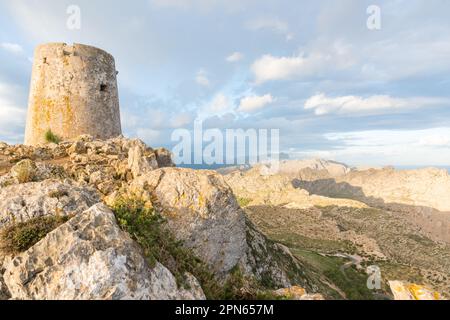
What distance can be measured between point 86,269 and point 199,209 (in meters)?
4.96

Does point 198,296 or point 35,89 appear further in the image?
point 35,89

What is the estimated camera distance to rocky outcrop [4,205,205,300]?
578cm

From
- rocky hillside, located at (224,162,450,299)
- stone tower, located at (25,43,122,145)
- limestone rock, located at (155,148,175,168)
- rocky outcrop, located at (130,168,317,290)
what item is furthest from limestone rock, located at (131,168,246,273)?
rocky hillside, located at (224,162,450,299)

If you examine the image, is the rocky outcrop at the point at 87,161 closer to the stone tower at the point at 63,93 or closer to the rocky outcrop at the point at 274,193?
the stone tower at the point at 63,93

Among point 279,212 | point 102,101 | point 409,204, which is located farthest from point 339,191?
point 102,101

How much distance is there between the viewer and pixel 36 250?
6207mm

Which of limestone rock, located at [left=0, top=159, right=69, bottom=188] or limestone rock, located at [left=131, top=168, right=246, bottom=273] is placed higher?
limestone rock, located at [left=0, top=159, right=69, bottom=188]

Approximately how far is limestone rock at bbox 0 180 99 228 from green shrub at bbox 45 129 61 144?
10.6 m

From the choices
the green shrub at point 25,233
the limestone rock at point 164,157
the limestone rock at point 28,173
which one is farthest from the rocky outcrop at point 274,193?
the green shrub at point 25,233

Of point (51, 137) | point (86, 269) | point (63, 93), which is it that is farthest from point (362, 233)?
point (86, 269)

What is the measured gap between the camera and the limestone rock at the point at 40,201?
25.0ft

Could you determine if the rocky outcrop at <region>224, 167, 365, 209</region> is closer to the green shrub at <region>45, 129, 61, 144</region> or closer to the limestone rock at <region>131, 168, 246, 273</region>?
the green shrub at <region>45, 129, 61, 144</region>

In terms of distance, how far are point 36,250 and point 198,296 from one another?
360cm
